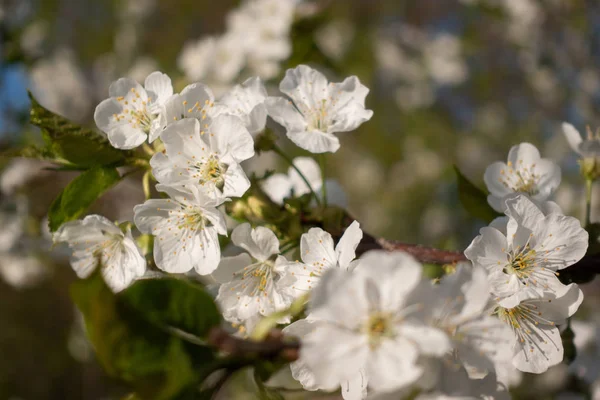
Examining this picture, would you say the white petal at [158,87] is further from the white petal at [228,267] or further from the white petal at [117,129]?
the white petal at [228,267]

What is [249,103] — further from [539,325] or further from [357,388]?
[539,325]

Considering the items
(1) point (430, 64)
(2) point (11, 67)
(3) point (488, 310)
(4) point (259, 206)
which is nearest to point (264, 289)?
(4) point (259, 206)

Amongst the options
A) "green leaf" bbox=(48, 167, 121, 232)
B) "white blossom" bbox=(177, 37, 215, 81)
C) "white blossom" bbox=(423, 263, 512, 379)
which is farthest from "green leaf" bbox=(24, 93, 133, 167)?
"white blossom" bbox=(177, 37, 215, 81)

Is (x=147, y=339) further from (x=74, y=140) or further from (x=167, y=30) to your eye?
(x=167, y=30)

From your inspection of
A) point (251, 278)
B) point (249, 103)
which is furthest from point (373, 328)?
point (249, 103)

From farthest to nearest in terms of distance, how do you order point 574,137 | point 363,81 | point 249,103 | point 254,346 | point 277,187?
1. point 363,81
2. point 277,187
3. point 574,137
4. point 249,103
5. point 254,346

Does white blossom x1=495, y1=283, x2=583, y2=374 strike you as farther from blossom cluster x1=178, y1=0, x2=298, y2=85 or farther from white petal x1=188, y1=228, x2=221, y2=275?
blossom cluster x1=178, y1=0, x2=298, y2=85
